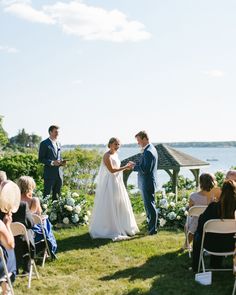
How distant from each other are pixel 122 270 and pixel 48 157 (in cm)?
413

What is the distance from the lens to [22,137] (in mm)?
78125

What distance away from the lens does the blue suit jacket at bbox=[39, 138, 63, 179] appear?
32.8 ft

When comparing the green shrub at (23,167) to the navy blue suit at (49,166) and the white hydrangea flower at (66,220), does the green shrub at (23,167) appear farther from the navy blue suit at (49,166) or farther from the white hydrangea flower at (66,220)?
the white hydrangea flower at (66,220)

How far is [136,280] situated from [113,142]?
10.7ft

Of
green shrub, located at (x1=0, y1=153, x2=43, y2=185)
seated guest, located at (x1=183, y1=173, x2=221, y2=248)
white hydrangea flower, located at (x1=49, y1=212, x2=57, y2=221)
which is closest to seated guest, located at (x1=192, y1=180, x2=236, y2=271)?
seated guest, located at (x1=183, y1=173, x2=221, y2=248)

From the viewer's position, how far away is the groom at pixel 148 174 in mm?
8617

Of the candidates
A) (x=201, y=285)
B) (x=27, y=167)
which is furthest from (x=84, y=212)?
(x=27, y=167)

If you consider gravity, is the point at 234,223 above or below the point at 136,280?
above

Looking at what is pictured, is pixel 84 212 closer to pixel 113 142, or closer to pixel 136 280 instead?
pixel 113 142

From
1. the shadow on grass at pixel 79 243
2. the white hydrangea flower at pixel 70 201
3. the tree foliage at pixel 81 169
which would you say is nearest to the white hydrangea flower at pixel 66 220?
the white hydrangea flower at pixel 70 201

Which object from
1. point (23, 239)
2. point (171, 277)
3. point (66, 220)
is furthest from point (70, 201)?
point (171, 277)

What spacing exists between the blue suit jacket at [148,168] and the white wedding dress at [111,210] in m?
0.44

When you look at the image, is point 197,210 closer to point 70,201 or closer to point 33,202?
point 33,202

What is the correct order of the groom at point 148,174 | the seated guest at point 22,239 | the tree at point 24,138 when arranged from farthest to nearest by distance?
1. the tree at point 24,138
2. the groom at point 148,174
3. the seated guest at point 22,239
